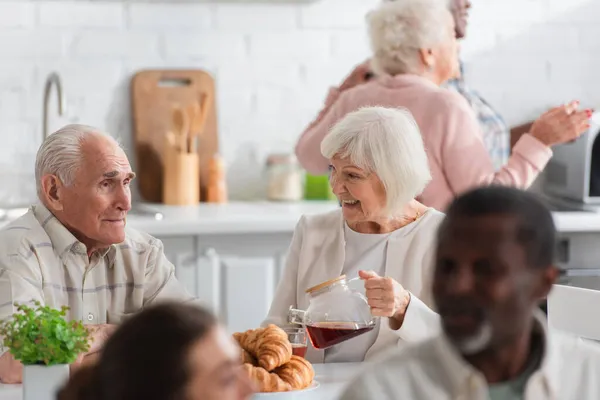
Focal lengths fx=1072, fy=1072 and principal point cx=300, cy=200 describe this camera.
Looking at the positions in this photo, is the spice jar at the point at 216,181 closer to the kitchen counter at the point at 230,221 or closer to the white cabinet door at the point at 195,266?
the kitchen counter at the point at 230,221

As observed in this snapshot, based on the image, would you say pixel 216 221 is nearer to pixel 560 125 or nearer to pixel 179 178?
pixel 179 178

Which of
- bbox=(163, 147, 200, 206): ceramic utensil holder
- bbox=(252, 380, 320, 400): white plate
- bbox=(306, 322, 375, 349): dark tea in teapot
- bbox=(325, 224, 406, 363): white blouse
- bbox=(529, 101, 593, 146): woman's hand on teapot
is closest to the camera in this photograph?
bbox=(252, 380, 320, 400): white plate

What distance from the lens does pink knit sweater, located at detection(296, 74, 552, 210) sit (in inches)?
115

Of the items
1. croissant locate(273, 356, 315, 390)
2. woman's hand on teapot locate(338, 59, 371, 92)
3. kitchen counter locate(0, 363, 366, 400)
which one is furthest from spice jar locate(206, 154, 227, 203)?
croissant locate(273, 356, 315, 390)

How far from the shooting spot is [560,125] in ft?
10.00

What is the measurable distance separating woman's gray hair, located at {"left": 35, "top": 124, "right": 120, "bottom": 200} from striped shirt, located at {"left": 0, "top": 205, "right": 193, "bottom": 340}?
94 mm

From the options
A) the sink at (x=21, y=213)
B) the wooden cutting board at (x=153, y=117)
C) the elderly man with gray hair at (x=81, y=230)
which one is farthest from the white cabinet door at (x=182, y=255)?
the elderly man with gray hair at (x=81, y=230)

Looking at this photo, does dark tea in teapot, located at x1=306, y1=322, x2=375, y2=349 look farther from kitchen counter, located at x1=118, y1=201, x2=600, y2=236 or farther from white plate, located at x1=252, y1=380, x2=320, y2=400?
kitchen counter, located at x1=118, y1=201, x2=600, y2=236

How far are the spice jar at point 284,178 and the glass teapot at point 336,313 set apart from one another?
2.36 metres

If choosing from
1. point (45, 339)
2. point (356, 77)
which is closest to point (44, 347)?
point (45, 339)

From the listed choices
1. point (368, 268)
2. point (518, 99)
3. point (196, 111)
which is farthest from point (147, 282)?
point (518, 99)

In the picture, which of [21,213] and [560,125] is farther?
[21,213]

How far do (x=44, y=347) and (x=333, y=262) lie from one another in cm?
93

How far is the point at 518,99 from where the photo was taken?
4.61 metres
